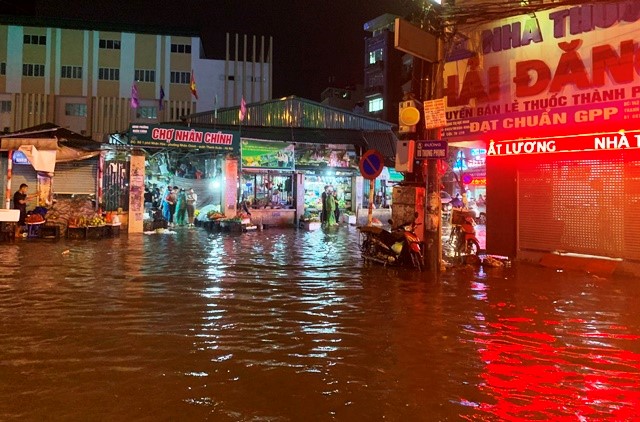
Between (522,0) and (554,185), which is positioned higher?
(522,0)

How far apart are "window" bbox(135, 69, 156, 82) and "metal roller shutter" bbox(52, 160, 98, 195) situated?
30.6 m

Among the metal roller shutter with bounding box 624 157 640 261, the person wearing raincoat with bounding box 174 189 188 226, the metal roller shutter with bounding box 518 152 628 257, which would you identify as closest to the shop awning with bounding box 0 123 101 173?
the person wearing raincoat with bounding box 174 189 188 226

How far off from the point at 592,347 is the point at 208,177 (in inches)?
800

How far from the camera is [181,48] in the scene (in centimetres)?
4822

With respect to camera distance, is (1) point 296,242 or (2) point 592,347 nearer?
(2) point 592,347

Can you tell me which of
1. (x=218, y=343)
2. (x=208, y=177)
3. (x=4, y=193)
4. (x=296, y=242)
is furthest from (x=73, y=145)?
(x=218, y=343)

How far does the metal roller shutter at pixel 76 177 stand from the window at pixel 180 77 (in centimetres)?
3076

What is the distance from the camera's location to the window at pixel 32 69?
146ft

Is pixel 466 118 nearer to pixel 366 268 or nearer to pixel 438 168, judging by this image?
pixel 438 168

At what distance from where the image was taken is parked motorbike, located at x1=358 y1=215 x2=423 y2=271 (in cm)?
1103

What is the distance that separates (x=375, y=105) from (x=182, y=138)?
34416 millimetres

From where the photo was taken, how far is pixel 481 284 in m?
9.70

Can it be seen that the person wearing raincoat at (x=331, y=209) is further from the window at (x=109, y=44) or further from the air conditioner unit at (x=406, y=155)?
the window at (x=109, y=44)

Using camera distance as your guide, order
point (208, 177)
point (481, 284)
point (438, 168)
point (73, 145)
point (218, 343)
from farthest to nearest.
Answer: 1. point (208, 177)
2. point (73, 145)
3. point (438, 168)
4. point (481, 284)
5. point (218, 343)
